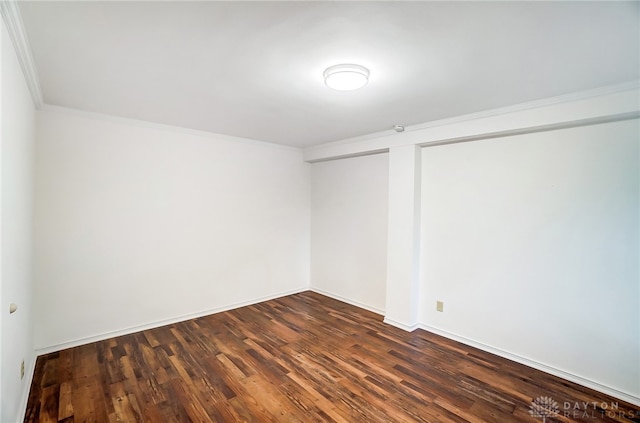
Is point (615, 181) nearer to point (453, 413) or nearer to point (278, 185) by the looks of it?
point (453, 413)

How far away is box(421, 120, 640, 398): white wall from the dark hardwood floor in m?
0.29

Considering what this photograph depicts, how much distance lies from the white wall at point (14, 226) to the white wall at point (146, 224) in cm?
46

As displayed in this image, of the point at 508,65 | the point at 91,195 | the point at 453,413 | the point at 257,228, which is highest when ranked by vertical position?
the point at 508,65

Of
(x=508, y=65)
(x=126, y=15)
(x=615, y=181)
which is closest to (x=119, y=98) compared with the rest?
(x=126, y=15)

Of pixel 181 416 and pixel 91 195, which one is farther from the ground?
pixel 91 195

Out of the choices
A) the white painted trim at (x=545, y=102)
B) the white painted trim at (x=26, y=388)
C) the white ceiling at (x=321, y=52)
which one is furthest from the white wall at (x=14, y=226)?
the white painted trim at (x=545, y=102)

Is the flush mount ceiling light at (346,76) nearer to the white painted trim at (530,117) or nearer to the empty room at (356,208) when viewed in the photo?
the empty room at (356,208)

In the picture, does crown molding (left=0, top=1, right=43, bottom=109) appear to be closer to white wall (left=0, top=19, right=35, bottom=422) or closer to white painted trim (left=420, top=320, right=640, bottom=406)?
white wall (left=0, top=19, right=35, bottom=422)

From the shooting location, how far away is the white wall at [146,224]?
9.36 feet

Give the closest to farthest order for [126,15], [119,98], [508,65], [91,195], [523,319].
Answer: [126,15], [508,65], [119,98], [523,319], [91,195]

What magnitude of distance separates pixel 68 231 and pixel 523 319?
4466mm

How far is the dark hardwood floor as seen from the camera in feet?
6.73

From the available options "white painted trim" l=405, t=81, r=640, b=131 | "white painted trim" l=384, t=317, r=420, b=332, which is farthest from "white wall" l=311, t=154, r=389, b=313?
"white painted trim" l=405, t=81, r=640, b=131

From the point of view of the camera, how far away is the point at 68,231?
291 centimetres
